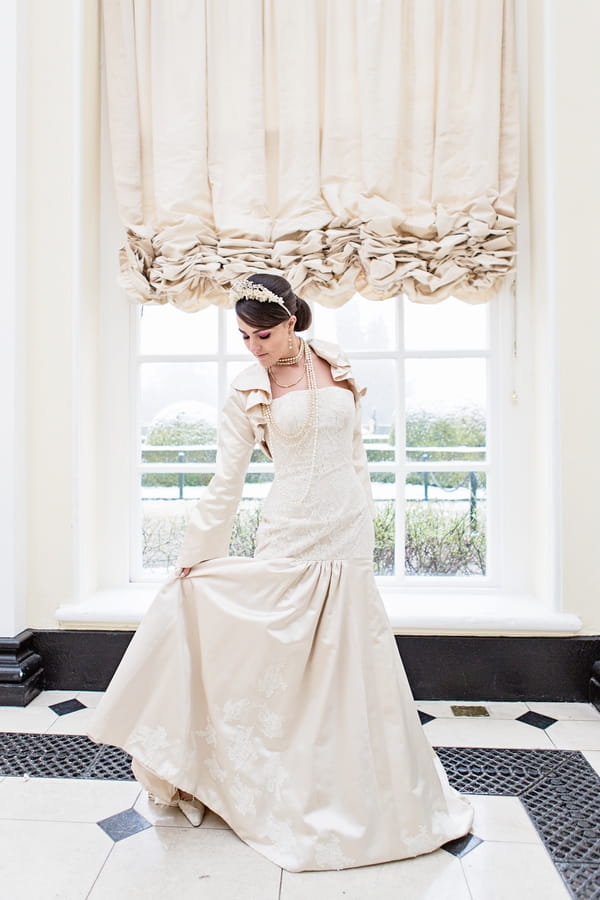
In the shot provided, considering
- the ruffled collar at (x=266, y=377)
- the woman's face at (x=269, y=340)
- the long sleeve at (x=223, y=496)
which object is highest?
the woman's face at (x=269, y=340)

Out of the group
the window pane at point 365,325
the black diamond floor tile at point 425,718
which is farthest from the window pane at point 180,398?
the black diamond floor tile at point 425,718

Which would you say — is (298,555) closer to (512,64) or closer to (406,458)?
(406,458)

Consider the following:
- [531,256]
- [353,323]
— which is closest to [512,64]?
[531,256]

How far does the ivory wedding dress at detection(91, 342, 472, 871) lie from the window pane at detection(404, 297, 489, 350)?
1.17 meters

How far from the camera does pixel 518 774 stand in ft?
6.91

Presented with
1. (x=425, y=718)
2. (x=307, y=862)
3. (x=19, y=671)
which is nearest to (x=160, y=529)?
(x=19, y=671)

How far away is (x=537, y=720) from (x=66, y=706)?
181cm

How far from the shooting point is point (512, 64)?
2.79m

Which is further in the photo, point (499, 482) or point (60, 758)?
point (499, 482)

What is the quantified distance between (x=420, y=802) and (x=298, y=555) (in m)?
0.70

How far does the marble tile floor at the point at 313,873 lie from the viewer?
1.59 meters

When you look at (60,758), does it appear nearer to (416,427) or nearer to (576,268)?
(416,427)

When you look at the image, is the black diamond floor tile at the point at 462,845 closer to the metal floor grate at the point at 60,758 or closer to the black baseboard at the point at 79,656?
the metal floor grate at the point at 60,758

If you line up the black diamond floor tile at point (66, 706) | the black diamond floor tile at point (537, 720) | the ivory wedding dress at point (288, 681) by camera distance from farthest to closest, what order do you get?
the black diamond floor tile at point (66, 706), the black diamond floor tile at point (537, 720), the ivory wedding dress at point (288, 681)
